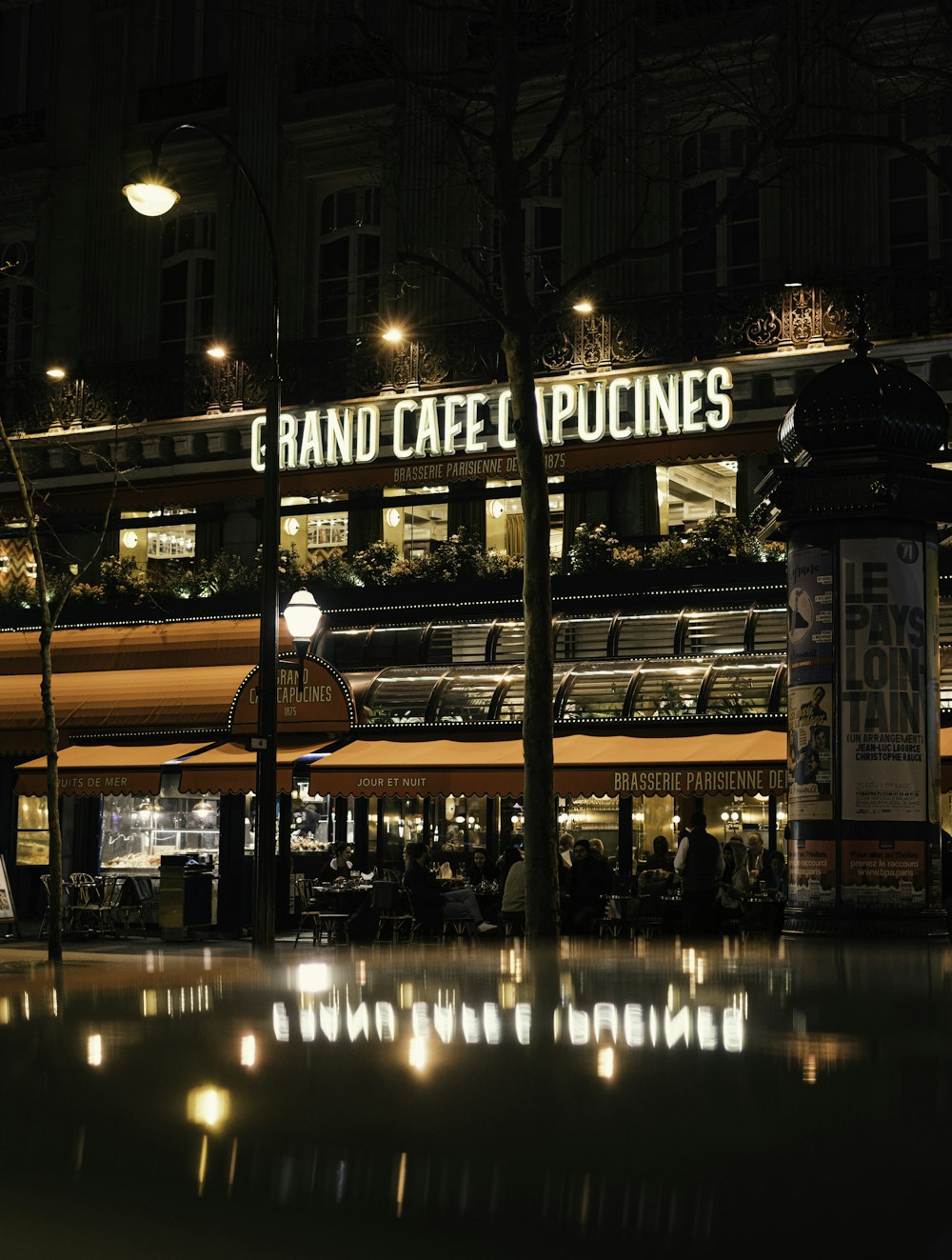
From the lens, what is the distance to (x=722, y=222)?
25.5m

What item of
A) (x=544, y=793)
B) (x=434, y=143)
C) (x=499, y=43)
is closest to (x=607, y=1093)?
(x=544, y=793)

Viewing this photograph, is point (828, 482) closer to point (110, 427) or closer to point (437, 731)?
point (437, 731)

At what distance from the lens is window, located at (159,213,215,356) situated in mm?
30109

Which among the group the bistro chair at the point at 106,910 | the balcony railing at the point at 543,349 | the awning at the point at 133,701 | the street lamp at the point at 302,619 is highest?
the balcony railing at the point at 543,349

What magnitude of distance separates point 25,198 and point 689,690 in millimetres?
16265

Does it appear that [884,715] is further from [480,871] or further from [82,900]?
[82,900]

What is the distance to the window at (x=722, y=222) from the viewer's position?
26031 millimetres

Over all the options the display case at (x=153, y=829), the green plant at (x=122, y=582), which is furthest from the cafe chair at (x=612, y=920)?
the green plant at (x=122, y=582)

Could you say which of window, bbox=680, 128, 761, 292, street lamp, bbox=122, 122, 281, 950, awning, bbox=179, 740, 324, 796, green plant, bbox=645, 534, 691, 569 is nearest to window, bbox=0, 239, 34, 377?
awning, bbox=179, 740, 324, 796

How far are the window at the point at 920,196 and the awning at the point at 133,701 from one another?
38.0ft

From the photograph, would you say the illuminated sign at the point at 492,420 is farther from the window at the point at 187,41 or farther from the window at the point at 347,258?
the window at the point at 187,41

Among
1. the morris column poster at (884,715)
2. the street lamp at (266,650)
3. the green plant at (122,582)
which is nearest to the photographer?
the morris column poster at (884,715)

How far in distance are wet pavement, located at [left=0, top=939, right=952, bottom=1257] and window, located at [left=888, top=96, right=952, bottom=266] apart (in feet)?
55.2

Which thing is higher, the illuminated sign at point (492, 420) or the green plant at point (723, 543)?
the illuminated sign at point (492, 420)
